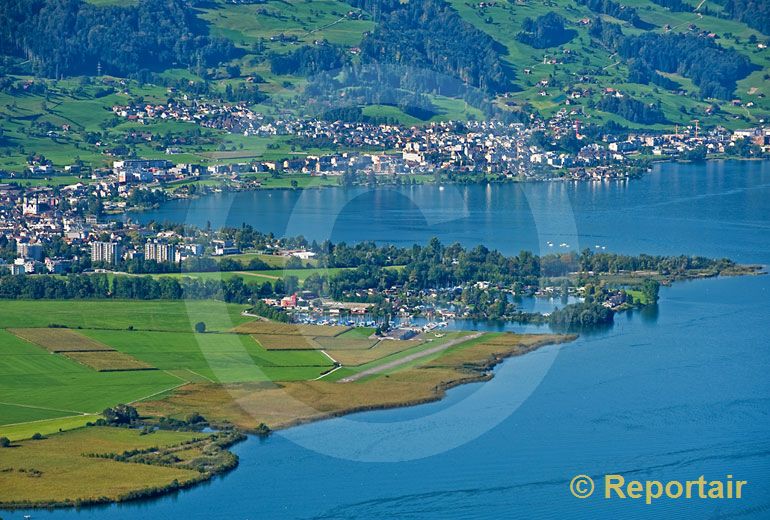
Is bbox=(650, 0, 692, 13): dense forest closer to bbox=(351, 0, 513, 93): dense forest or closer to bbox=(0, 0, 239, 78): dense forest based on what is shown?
bbox=(351, 0, 513, 93): dense forest

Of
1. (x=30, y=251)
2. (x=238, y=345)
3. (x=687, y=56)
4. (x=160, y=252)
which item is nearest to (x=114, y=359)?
(x=238, y=345)

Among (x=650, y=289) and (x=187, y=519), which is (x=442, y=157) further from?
(x=187, y=519)

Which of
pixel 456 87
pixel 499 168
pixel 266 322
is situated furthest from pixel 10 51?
pixel 266 322

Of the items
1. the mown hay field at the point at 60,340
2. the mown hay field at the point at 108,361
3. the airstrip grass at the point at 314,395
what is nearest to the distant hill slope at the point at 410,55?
the mown hay field at the point at 60,340

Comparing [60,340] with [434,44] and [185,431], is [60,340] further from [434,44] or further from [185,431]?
[434,44]

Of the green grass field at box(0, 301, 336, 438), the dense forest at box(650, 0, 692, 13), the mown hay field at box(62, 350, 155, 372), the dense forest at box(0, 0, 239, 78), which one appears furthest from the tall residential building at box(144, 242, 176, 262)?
the dense forest at box(650, 0, 692, 13)
